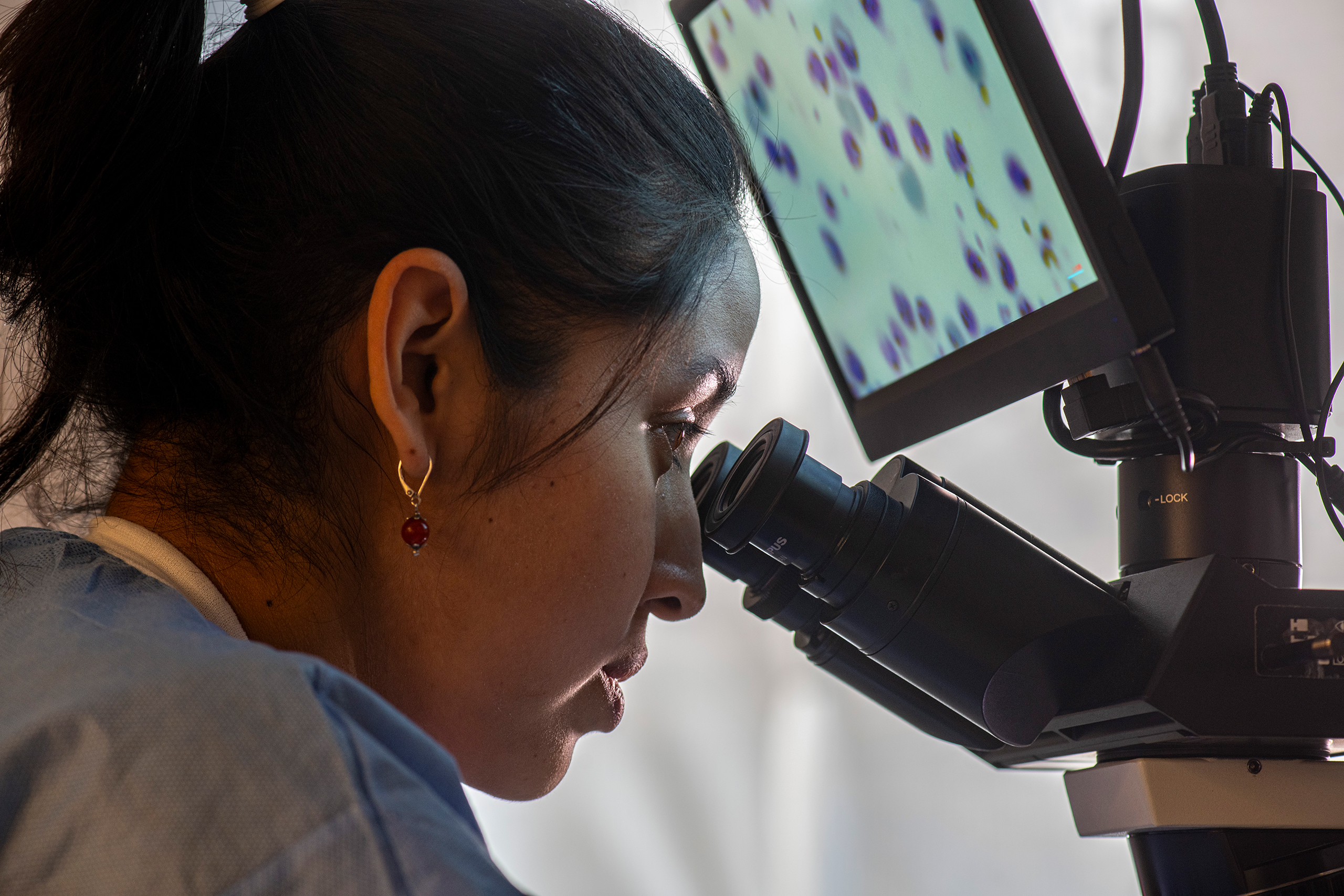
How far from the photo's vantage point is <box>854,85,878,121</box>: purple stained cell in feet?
2.53

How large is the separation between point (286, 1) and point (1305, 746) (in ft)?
2.58

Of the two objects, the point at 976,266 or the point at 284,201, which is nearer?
the point at 284,201

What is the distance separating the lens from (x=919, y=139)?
2.44ft

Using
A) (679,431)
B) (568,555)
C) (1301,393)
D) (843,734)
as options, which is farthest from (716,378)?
(843,734)

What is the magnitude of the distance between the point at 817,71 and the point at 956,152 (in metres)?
0.15

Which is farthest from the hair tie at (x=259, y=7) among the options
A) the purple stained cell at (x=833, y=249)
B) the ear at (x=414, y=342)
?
the purple stained cell at (x=833, y=249)

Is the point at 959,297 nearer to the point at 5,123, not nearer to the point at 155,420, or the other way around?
the point at 155,420

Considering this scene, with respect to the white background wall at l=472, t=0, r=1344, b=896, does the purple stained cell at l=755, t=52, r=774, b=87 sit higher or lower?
higher

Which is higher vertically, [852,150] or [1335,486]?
[852,150]

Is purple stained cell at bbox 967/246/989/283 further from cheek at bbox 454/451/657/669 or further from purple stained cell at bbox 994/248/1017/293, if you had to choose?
cheek at bbox 454/451/657/669

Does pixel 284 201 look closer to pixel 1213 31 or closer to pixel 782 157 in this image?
pixel 782 157

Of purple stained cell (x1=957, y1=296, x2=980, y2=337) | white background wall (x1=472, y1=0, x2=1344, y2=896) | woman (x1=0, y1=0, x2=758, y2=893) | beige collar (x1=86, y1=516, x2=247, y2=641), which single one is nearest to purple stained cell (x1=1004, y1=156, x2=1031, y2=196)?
purple stained cell (x1=957, y1=296, x2=980, y2=337)

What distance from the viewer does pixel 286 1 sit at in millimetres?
695

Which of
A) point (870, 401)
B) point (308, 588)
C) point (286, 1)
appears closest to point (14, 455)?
point (308, 588)
